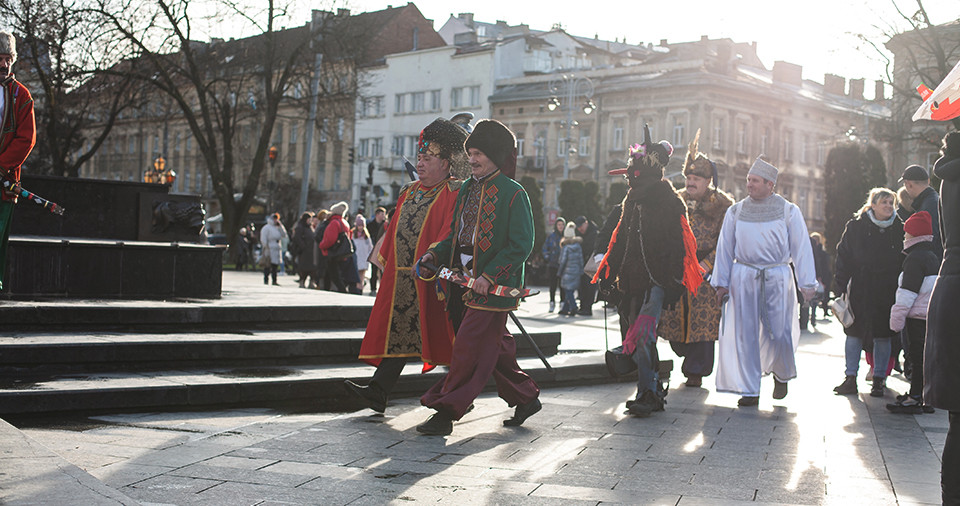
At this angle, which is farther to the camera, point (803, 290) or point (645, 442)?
point (803, 290)

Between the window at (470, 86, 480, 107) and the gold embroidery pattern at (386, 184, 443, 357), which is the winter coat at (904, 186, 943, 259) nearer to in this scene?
the gold embroidery pattern at (386, 184, 443, 357)

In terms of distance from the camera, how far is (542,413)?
8.09 metres

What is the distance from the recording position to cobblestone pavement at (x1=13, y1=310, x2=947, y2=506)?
5.25 meters

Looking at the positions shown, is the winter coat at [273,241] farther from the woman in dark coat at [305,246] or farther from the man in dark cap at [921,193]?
the man in dark cap at [921,193]

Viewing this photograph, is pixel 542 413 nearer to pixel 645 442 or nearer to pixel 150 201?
pixel 645 442

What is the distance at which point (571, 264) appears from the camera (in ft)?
69.7

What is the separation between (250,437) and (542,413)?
2.41 metres

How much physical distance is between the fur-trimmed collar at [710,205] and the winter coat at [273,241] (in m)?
16.6

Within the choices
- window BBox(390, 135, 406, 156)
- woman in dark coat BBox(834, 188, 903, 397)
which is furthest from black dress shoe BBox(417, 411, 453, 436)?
window BBox(390, 135, 406, 156)

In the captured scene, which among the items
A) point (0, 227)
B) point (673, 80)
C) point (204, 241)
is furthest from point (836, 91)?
point (0, 227)

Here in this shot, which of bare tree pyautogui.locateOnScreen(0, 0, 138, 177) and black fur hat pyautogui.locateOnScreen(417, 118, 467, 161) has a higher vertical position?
bare tree pyautogui.locateOnScreen(0, 0, 138, 177)

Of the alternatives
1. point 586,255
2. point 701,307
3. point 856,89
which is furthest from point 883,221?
point 856,89

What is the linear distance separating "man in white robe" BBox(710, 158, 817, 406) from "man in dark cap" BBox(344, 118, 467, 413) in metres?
2.73

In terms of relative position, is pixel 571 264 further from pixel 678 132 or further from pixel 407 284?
pixel 678 132
